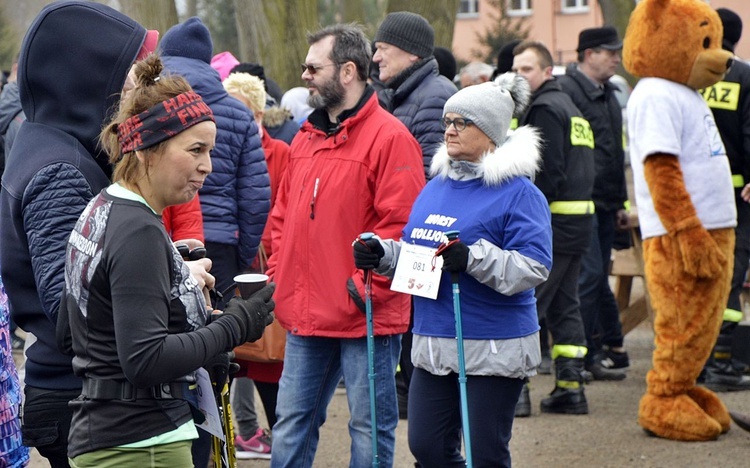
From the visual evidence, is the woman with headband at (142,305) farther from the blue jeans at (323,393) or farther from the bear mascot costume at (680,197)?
the bear mascot costume at (680,197)

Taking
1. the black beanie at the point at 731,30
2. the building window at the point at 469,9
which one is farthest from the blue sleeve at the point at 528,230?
the building window at the point at 469,9

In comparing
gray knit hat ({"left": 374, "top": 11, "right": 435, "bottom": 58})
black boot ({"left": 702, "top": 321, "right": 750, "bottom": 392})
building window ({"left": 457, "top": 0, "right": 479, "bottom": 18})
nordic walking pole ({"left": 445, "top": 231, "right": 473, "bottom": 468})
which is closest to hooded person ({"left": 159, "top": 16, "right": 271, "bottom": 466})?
gray knit hat ({"left": 374, "top": 11, "right": 435, "bottom": 58})

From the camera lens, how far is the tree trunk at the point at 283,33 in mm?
12234

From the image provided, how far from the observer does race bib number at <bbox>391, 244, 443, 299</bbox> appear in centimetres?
426

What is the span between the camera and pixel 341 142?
15.7ft

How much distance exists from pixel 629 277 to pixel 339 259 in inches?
192

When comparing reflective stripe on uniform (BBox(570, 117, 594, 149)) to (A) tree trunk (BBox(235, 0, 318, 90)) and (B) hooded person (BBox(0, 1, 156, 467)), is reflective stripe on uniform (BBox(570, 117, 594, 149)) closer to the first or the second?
(B) hooded person (BBox(0, 1, 156, 467))

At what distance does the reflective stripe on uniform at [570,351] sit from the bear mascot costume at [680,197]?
79 centimetres

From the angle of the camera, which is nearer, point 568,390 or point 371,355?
point 371,355

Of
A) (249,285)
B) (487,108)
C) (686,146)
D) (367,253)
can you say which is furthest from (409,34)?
(249,285)

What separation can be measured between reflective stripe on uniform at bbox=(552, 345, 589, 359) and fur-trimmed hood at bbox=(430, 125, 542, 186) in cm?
278

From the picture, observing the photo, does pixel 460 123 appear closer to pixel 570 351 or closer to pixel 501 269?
pixel 501 269

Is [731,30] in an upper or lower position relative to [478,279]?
upper

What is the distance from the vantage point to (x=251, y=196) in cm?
573
